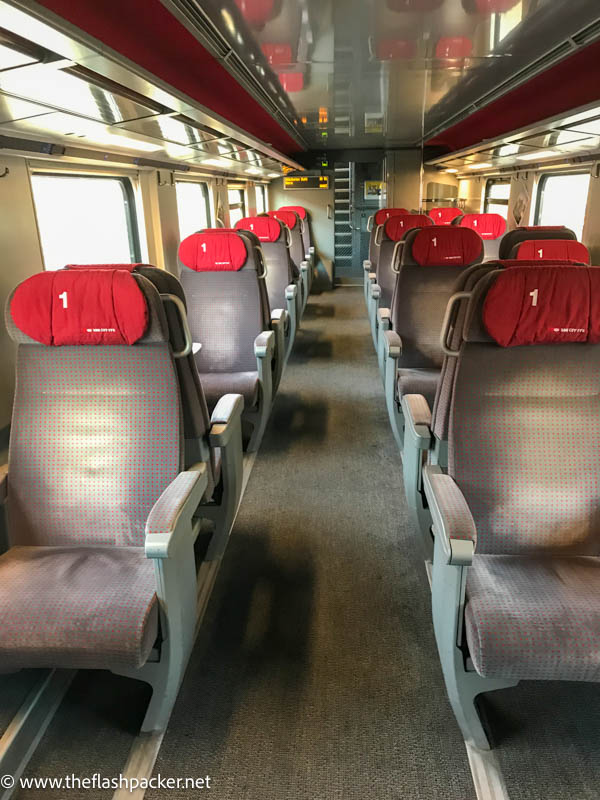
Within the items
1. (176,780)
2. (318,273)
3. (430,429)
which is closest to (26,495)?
(176,780)

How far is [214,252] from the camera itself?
413cm

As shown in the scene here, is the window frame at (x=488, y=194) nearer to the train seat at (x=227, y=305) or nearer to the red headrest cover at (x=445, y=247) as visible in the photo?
the red headrest cover at (x=445, y=247)

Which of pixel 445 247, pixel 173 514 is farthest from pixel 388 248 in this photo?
pixel 173 514

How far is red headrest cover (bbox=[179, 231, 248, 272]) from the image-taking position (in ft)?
13.5

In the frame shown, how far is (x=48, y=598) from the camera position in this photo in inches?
70.2

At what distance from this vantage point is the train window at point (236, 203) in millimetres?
9258

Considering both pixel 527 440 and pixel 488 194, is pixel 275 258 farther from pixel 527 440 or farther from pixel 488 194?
pixel 488 194

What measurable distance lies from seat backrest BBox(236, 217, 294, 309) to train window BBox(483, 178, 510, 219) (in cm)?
440

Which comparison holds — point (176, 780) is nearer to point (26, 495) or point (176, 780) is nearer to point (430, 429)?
point (26, 495)

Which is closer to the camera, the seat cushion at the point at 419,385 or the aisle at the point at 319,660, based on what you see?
the aisle at the point at 319,660

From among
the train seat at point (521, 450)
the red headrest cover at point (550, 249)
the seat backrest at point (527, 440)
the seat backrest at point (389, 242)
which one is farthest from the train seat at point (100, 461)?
the seat backrest at point (389, 242)

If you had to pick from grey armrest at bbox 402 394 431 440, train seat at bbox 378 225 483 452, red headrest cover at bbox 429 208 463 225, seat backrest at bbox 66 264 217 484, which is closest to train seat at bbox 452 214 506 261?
red headrest cover at bbox 429 208 463 225

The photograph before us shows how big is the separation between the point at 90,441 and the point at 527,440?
1.75 metres

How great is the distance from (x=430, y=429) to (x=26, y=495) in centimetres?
176
